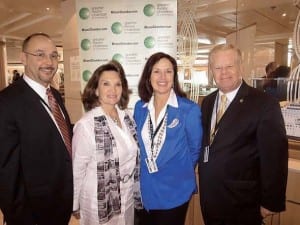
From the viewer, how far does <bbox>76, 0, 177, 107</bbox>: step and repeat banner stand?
315cm

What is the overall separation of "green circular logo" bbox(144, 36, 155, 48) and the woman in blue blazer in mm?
1347

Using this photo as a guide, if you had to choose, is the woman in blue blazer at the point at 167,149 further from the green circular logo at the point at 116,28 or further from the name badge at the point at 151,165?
the green circular logo at the point at 116,28

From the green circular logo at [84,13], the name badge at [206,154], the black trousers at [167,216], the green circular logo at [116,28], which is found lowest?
the black trousers at [167,216]

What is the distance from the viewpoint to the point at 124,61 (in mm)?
3246

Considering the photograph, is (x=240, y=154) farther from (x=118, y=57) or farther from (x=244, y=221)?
(x=118, y=57)

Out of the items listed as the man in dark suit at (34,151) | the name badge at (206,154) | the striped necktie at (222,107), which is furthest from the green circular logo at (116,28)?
the name badge at (206,154)

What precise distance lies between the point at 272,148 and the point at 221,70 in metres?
0.55

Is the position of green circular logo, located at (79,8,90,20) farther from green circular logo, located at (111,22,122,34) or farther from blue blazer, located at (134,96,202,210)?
blue blazer, located at (134,96,202,210)

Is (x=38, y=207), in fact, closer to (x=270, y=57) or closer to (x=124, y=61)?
(x=124, y=61)

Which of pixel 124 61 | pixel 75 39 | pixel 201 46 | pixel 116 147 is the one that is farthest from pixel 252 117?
pixel 201 46

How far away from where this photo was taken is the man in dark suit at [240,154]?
157 cm

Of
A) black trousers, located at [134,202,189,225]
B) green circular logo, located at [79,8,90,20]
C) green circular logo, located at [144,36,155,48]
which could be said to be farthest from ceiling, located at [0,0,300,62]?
black trousers, located at [134,202,189,225]

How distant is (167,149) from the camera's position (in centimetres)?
174

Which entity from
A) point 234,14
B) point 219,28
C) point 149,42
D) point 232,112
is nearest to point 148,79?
point 232,112
